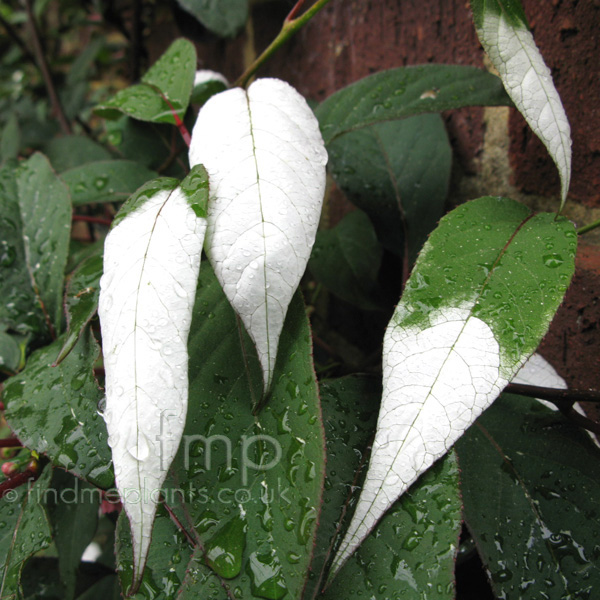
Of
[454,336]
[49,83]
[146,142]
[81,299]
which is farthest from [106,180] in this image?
[49,83]

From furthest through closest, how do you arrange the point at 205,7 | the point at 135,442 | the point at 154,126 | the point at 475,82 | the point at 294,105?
the point at 205,7
the point at 154,126
the point at 475,82
the point at 294,105
the point at 135,442

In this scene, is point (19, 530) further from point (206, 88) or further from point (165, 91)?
point (206, 88)

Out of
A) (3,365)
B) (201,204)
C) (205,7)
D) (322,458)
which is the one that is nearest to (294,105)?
(201,204)

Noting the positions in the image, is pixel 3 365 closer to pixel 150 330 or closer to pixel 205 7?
pixel 150 330

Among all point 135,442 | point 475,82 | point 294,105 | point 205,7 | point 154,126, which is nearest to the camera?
point 135,442

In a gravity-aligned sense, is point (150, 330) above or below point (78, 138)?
above

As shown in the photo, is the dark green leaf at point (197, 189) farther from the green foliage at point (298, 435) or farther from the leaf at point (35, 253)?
the leaf at point (35, 253)

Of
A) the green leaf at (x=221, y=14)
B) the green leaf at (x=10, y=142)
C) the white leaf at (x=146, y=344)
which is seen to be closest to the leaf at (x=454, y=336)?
the white leaf at (x=146, y=344)
